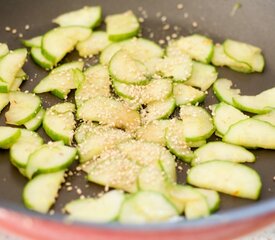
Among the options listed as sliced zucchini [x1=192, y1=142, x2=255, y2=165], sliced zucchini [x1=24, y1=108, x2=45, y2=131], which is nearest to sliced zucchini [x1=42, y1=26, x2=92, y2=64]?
sliced zucchini [x1=24, y1=108, x2=45, y2=131]

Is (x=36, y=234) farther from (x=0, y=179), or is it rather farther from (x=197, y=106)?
(x=197, y=106)

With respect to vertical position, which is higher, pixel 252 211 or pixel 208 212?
pixel 252 211

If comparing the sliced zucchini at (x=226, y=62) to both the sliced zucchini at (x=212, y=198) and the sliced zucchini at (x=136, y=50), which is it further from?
the sliced zucchini at (x=212, y=198)

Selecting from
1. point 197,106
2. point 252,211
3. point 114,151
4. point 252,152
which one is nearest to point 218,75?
point 197,106

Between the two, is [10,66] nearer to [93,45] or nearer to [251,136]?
[93,45]

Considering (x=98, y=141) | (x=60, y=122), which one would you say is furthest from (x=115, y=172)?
(x=60, y=122)
